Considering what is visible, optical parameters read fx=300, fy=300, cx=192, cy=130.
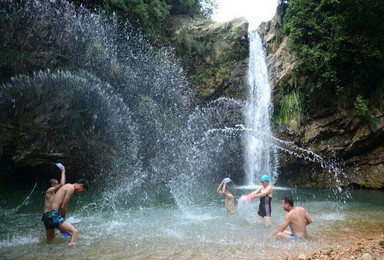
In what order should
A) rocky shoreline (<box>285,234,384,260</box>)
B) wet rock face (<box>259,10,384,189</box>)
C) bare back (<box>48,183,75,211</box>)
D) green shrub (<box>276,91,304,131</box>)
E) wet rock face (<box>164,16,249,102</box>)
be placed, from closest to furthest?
1. rocky shoreline (<box>285,234,384,260</box>)
2. bare back (<box>48,183,75,211</box>)
3. wet rock face (<box>259,10,384,189</box>)
4. green shrub (<box>276,91,304,131</box>)
5. wet rock face (<box>164,16,249,102</box>)

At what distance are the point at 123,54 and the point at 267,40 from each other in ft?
30.3

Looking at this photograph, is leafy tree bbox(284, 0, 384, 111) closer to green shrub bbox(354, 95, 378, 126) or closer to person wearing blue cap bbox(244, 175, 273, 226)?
green shrub bbox(354, 95, 378, 126)

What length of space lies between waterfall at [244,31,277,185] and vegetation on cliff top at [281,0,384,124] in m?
2.24

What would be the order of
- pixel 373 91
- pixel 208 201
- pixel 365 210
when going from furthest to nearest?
pixel 373 91 → pixel 208 201 → pixel 365 210

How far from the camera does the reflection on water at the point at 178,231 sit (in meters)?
5.40

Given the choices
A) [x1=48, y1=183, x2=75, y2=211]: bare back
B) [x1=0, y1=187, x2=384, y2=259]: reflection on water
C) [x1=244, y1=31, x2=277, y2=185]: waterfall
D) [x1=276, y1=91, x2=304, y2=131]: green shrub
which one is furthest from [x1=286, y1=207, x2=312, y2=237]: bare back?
[x1=244, y1=31, x2=277, y2=185]: waterfall

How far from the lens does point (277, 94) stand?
56.5 ft

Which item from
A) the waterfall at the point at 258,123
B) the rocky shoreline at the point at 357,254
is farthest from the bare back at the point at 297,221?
A: the waterfall at the point at 258,123

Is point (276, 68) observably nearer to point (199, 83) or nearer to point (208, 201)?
point (199, 83)

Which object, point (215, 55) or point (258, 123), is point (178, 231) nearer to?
point (258, 123)

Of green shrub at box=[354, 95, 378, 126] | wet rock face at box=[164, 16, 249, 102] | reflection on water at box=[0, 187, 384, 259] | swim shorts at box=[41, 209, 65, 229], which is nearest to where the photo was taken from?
reflection on water at box=[0, 187, 384, 259]

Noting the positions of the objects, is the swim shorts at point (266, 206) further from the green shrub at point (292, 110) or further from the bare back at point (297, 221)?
the green shrub at point (292, 110)

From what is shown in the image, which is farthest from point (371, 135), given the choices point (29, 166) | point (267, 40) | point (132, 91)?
point (29, 166)

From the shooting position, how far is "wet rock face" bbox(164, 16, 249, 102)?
750 inches
